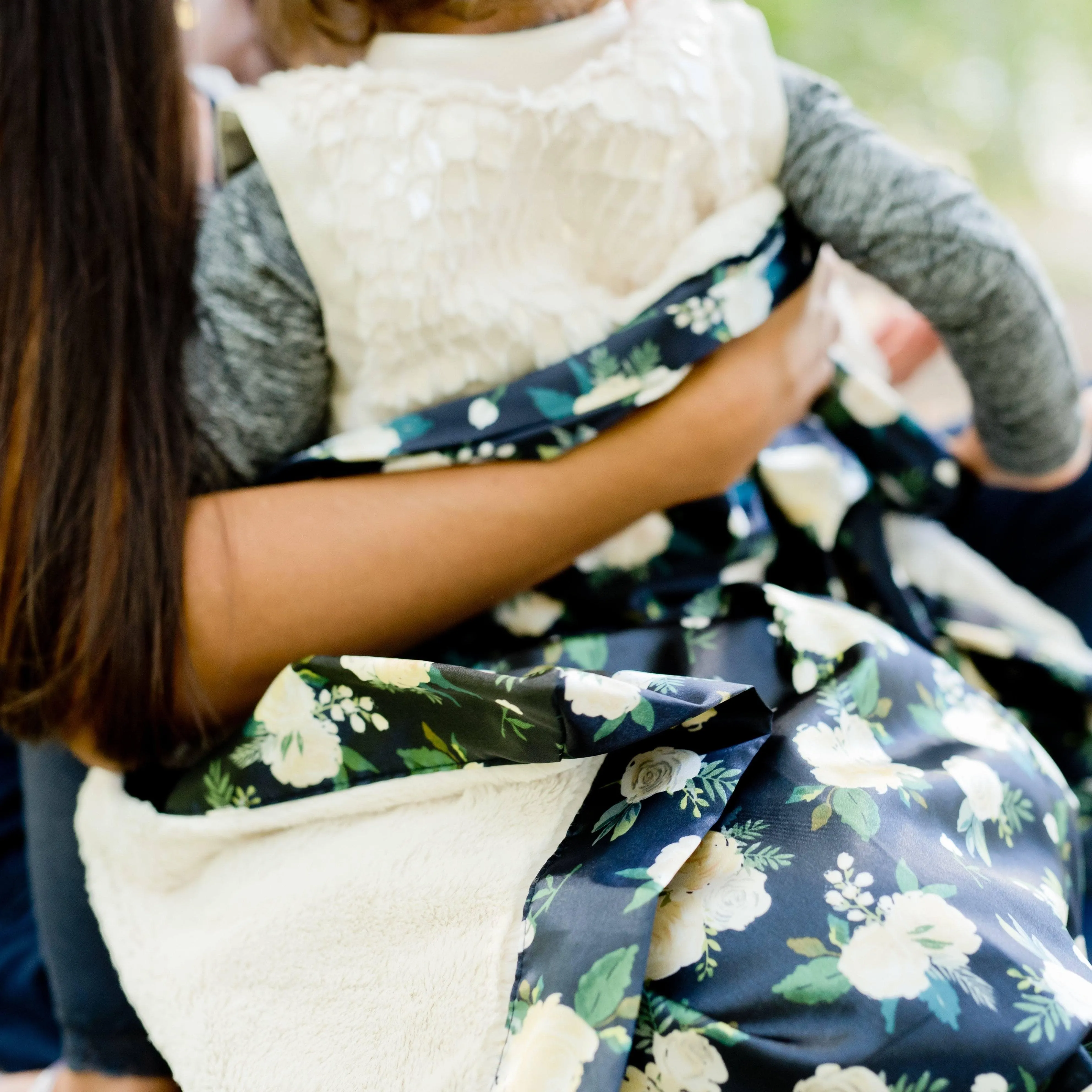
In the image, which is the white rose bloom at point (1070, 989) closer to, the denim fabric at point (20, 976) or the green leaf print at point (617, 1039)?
the green leaf print at point (617, 1039)

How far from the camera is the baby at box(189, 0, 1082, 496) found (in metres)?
0.50

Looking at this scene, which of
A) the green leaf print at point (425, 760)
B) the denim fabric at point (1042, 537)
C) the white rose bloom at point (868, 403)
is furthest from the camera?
the denim fabric at point (1042, 537)

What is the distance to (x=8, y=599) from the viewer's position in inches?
19.2

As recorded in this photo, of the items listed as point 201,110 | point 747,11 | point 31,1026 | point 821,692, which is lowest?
point 31,1026

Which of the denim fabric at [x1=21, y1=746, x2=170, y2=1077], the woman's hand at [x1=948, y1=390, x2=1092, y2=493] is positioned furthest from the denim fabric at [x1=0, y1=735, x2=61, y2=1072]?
the woman's hand at [x1=948, y1=390, x2=1092, y2=493]

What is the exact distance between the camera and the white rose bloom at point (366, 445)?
20.7 inches

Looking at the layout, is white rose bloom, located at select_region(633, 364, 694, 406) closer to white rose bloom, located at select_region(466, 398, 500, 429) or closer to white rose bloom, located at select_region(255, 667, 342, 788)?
white rose bloom, located at select_region(466, 398, 500, 429)

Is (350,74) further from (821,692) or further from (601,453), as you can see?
(821,692)

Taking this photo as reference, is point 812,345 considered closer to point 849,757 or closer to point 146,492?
point 849,757

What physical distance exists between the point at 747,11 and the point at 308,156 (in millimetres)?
301

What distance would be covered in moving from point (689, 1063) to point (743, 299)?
1.37ft

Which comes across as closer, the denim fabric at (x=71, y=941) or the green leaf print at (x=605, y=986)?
the green leaf print at (x=605, y=986)

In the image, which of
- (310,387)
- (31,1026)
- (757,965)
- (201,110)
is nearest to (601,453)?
(310,387)

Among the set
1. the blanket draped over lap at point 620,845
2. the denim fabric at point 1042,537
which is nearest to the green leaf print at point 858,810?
the blanket draped over lap at point 620,845
